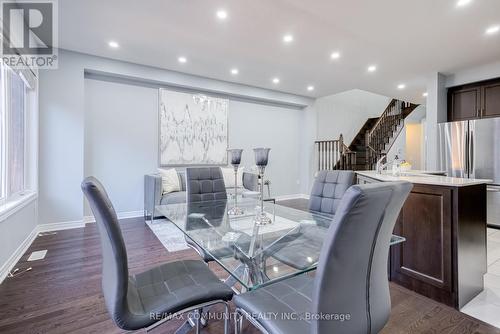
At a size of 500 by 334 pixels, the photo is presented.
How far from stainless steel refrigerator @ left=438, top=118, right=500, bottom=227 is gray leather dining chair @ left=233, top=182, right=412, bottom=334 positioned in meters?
4.45

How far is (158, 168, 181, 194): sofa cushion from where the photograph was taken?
14.3ft

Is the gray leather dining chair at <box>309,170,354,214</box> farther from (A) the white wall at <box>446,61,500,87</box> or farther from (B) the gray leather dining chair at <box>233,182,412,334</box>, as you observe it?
(A) the white wall at <box>446,61,500,87</box>

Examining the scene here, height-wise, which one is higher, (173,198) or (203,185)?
(203,185)

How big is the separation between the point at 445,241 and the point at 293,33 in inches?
110

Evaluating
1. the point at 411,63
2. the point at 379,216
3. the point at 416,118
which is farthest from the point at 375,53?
the point at 416,118

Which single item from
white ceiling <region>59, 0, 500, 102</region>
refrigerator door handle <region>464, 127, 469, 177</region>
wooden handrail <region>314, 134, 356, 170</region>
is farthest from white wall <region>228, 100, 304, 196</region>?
refrigerator door handle <region>464, 127, 469, 177</region>

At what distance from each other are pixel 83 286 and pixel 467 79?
632 cm

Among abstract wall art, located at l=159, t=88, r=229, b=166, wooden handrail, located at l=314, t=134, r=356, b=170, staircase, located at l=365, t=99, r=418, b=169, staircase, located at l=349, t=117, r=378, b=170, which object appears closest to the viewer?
abstract wall art, located at l=159, t=88, r=229, b=166

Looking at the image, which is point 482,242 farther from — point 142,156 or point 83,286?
point 142,156

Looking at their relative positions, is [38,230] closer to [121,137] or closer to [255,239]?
[121,137]

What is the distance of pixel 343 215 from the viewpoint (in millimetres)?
772

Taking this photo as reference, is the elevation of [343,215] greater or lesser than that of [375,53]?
lesser

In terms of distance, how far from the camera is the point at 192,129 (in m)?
5.12

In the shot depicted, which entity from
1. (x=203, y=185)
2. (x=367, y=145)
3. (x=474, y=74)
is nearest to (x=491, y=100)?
(x=474, y=74)
